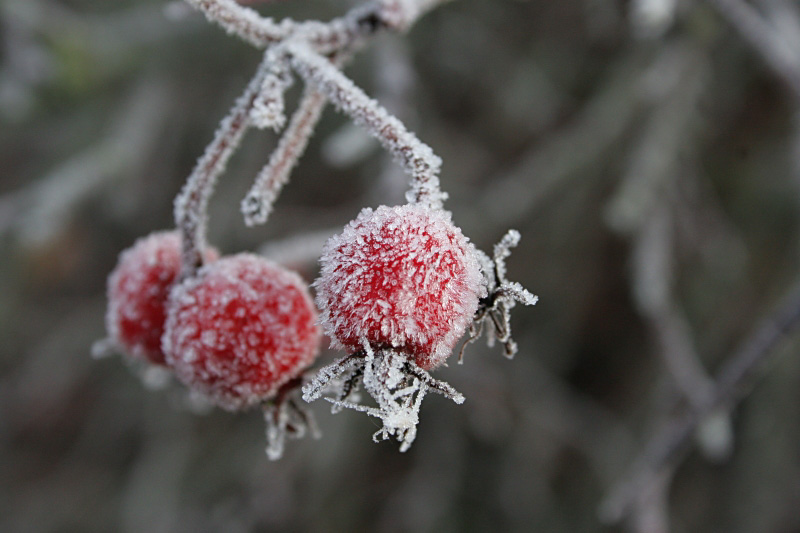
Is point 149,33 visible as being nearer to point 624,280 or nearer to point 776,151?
point 624,280

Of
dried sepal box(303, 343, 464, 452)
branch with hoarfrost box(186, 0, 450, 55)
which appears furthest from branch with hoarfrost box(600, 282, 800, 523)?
branch with hoarfrost box(186, 0, 450, 55)

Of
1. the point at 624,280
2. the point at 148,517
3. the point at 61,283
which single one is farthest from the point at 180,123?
the point at 624,280

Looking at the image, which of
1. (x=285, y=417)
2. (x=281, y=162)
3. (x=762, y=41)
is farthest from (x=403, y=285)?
(x=762, y=41)

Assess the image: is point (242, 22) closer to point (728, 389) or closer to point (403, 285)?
point (403, 285)

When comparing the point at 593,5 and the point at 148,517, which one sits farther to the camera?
the point at 148,517

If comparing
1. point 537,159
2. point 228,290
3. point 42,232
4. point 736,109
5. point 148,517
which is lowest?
point 228,290

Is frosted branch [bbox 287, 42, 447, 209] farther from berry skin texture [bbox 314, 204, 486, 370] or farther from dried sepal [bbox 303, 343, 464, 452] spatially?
dried sepal [bbox 303, 343, 464, 452]

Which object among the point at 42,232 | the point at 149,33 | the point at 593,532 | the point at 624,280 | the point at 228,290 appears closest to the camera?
the point at 228,290

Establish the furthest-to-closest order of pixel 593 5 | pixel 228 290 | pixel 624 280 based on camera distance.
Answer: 1. pixel 624 280
2. pixel 593 5
3. pixel 228 290
